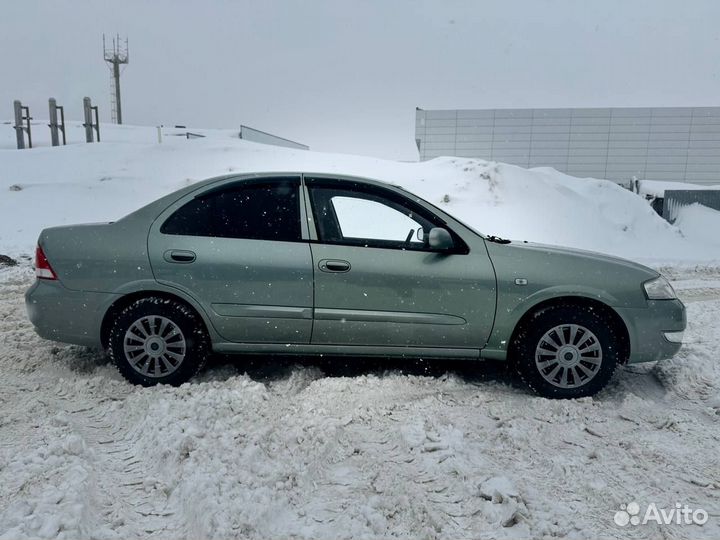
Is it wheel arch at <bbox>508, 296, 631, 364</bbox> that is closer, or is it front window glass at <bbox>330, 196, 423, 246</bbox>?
wheel arch at <bbox>508, 296, 631, 364</bbox>

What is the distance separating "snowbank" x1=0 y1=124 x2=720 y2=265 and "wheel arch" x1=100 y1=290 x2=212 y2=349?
7560 mm

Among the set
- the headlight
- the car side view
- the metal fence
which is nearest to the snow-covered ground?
the car side view

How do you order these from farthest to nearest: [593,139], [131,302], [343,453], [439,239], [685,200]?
[593,139], [685,200], [131,302], [439,239], [343,453]

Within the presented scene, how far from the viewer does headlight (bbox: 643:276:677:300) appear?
3732mm

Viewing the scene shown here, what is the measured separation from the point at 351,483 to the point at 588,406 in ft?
6.33

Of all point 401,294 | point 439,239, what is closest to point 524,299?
point 439,239

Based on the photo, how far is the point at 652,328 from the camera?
370 centimetres

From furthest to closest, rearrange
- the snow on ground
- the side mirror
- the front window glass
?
the front window glass < the side mirror < the snow on ground

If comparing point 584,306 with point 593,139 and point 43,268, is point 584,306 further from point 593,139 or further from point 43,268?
point 593,139

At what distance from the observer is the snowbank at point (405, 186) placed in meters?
12.4

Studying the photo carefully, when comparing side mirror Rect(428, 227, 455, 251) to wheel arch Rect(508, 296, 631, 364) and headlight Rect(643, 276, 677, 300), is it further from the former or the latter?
headlight Rect(643, 276, 677, 300)

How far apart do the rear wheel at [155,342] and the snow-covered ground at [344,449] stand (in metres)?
0.15

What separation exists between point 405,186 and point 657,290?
38.1 feet

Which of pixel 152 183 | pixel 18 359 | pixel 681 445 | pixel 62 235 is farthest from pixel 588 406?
pixel 152 183
